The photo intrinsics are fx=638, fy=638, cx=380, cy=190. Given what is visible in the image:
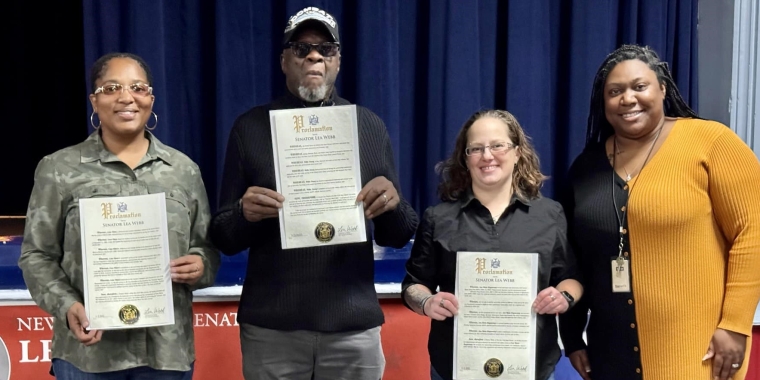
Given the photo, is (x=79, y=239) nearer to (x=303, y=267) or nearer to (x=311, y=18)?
(x=303, y=267)

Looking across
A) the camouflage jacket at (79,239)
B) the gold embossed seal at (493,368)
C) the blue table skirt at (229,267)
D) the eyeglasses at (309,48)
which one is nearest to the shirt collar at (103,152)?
the camouflage jacket at (79,239)

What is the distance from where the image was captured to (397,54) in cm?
286

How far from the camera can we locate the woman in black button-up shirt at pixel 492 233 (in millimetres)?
→ 1687

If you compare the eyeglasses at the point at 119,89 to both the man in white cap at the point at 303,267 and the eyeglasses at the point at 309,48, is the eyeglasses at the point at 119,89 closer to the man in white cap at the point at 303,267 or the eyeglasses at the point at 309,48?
the man in white cap at the point at 303,267

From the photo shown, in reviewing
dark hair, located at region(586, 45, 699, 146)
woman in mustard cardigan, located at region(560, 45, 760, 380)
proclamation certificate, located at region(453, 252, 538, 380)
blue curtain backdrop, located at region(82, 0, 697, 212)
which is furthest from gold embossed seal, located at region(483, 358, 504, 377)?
blue curtain backdrop, located at region(82, 0, 697, 212)

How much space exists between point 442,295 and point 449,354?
7.1 inches

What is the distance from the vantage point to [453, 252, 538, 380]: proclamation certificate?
163cm

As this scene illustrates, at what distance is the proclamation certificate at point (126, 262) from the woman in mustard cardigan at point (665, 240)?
114cm

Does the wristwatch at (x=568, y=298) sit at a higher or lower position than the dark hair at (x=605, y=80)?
lower

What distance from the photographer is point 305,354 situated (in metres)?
1.78

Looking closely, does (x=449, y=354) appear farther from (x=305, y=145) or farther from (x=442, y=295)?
(x=305, y=145)

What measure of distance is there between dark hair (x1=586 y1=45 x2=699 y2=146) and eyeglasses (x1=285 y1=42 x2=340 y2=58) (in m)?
0.76

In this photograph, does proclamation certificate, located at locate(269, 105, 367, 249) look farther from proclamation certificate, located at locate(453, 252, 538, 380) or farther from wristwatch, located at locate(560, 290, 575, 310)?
wristwatch, located at locate(560, 290, 575, 310)

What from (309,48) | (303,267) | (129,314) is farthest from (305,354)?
(309,48)
